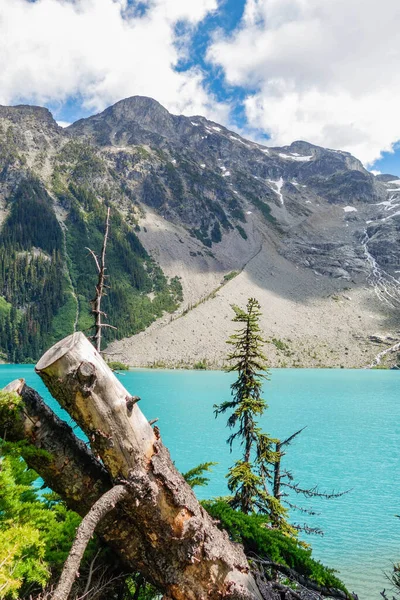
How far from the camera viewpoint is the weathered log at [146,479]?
13.5 ft

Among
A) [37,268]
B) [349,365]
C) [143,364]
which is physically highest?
[37,268]

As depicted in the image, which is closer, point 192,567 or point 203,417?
point 192,567

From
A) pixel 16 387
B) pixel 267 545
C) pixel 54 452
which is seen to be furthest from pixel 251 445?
pixel 16 387

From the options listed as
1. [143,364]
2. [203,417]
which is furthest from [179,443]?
[143,364]

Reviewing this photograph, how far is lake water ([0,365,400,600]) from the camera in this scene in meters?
20.0

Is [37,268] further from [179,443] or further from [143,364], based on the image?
[179,443]

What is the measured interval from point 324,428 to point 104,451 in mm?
51588

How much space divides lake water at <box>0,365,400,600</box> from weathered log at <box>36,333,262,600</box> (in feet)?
44.9

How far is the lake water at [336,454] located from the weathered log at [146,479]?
44.9ft

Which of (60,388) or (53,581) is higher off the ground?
(60,388)

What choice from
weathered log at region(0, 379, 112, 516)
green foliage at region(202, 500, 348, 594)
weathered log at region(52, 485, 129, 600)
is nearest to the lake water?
green foliage at region(202, 500, 348, 594)

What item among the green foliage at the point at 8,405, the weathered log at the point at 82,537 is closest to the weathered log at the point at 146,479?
the weathered log at the point at 82,537

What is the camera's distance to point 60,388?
4.15 meters

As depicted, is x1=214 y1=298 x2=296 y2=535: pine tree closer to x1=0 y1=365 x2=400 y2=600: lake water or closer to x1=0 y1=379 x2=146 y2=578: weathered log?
x1=0 y1=365 x2=400 y2=600: lake water
